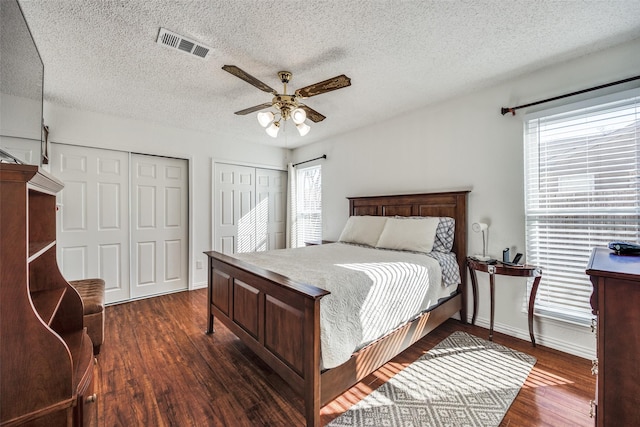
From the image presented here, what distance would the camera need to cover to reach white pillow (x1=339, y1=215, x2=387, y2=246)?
3188mm

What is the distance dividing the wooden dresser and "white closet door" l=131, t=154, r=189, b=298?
434 cm

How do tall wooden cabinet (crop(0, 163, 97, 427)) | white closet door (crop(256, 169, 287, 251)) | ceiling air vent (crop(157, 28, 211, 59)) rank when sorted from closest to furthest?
tall wooden cabinet (crop(0, 163, 97, 427)) → ceiling air vent (crop(157, 28, 211, 59)) → white closet door (crop(256, 169, 287, 251))

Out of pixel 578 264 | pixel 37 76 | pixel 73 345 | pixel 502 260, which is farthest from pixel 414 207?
pixel 37 76

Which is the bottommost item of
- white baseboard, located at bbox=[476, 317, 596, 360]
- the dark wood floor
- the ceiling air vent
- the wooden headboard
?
the dark wood floor

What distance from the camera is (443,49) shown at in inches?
81.8

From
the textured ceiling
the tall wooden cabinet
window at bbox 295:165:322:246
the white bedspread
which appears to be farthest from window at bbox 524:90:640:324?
the tall wooden cabinet

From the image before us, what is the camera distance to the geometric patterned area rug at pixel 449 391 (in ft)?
5.00

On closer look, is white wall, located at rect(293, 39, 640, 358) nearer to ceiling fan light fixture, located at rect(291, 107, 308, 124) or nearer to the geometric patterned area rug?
the geometric patterned area rug

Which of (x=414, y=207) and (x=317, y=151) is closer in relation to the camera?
(x=414, y=207)

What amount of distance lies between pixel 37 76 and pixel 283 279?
213 centimetres

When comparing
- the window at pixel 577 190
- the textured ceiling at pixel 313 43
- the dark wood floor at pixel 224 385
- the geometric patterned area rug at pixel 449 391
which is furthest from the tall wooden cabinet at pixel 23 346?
the window at pixel 577 190

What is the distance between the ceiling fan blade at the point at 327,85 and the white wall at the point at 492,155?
2.09ft

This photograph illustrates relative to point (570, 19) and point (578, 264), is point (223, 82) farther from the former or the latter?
point (578, 264)

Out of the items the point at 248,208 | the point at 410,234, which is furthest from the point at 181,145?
the point at 410,234
